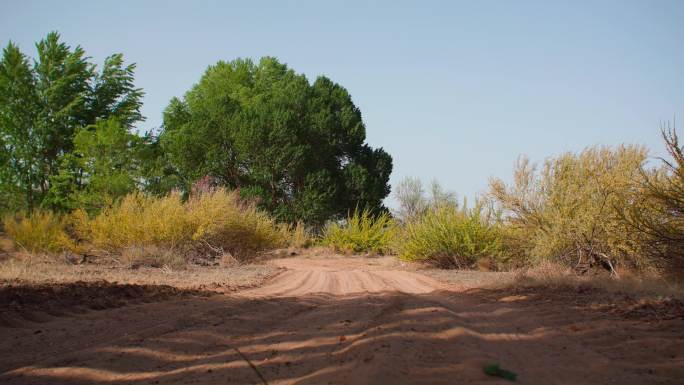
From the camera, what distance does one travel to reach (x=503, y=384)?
388 cm

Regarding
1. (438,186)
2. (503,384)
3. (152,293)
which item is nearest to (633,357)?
(503,384)

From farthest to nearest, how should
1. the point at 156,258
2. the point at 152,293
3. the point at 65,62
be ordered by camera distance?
the point at 65,62, the point at 156,258, the point at 152,293

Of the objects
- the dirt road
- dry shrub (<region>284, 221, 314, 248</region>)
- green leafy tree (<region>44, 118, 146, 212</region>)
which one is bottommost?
the dirt road

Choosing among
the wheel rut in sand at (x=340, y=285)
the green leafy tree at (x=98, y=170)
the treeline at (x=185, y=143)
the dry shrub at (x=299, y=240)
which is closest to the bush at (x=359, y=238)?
the dry shrub at (x=299, y=240)

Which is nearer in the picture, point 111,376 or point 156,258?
point 111,376

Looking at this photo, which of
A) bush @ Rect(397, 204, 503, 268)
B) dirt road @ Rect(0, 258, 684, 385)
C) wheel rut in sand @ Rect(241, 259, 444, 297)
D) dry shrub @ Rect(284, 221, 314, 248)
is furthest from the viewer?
dry shrub @ Rect(284, 221, 314, 248)

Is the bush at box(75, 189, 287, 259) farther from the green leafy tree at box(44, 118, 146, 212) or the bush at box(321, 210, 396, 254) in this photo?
the bush at box(321, 210, 396, 254)

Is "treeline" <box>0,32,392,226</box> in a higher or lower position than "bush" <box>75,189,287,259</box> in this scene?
higher

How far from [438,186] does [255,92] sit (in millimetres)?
20925

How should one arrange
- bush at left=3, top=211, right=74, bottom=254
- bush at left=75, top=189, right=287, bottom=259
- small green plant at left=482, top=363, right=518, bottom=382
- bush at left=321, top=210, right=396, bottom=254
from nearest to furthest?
small green plant at left=482, top=363, right=518, bottom=382 < bush at left=75, top=189, right=287, bottom=259 < bush at left=3, top=211, right=74, bottom=254 < bush at left=321, top=210, right=396, bottom=254

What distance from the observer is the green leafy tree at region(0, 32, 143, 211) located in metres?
29.9

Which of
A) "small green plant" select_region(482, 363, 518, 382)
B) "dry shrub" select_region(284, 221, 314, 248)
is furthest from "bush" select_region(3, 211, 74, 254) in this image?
"small green plant" select_region(482, 363, 518, 382)

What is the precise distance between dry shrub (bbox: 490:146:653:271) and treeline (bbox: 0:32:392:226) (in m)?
18.4

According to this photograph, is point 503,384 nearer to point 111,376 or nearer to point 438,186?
point 111,376
